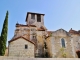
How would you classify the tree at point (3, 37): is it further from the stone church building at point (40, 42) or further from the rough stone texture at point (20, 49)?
the rough stone texture at point (20, 49)

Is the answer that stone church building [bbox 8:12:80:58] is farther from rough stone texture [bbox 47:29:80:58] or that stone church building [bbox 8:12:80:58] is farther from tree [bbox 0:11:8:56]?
tree [bbox 0:11:8:56]

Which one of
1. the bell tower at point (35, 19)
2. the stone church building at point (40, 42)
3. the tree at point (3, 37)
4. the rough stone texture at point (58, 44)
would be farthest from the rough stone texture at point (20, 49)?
the bell tower at point (35, 19)

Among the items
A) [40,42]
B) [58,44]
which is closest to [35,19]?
[40,42]

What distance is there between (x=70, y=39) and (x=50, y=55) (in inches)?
224

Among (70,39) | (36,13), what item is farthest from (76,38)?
(36,13)

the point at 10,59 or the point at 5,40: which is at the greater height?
the point at 5,40

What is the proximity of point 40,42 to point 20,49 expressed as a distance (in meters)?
7.97

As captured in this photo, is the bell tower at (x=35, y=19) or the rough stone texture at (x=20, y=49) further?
the bell tower at (x=35, y=19)

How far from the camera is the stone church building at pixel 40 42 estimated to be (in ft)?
90.4

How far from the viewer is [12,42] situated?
27.8 metres

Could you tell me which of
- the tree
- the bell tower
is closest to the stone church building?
the bell tower

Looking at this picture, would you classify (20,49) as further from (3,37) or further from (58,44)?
(58,44)

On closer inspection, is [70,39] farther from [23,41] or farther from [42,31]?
[23,41]

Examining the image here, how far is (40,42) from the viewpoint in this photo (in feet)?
113
